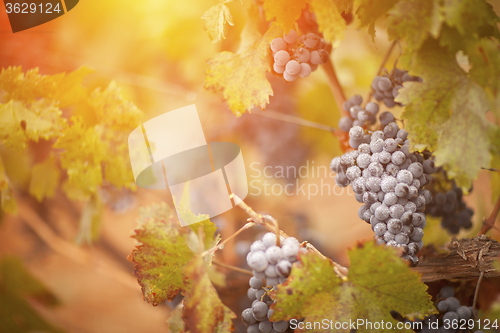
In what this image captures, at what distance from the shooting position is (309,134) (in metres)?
1.02

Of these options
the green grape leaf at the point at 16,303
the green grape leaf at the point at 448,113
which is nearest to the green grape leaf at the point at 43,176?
the green grape leaf at the point at 16,303

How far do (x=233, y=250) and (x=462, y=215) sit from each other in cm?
59

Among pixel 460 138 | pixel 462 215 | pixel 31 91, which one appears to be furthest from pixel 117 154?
pixel 462 215

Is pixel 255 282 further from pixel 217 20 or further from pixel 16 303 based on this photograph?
pixel 16 303

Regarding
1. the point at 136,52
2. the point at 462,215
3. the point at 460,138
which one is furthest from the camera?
the point at 136,52

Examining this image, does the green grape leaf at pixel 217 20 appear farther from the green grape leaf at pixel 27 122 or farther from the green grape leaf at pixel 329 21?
the green grape leaf at pixel 27 122

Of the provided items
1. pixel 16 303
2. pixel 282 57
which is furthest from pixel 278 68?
pixel 16 303

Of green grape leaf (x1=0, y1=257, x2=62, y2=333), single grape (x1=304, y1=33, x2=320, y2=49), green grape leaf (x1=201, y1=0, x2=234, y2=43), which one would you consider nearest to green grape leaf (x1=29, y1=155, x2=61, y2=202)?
green grape leaf (x1=0, y1=257, x2=62, y2=333)

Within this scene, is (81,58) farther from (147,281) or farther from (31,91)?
(147,281)

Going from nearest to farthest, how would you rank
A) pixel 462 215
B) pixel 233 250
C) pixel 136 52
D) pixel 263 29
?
pixel 263 29
pixel 462 215
pixel 233 250
pixel 136 52

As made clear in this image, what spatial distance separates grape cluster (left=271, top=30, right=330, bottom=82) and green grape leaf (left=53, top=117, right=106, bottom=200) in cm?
40

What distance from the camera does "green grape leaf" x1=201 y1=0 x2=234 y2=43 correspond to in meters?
0.49

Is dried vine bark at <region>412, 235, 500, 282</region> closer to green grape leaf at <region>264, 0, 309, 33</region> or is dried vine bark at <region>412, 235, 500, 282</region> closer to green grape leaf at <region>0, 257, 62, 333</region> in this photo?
green grape leaf at <region>264, 0, 309, 33</region>

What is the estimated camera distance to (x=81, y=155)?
611mm
